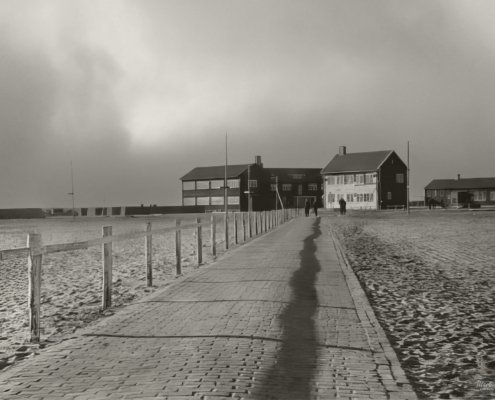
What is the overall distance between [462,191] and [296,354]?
10296cm

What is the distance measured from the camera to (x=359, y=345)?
5.67 m

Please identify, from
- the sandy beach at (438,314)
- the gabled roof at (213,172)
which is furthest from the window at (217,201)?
the sandy beach at (438,314)

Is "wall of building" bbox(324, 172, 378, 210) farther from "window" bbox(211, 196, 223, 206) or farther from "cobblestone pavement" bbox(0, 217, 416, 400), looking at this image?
"cobblestone pavement" bbox(0, 217, 416, 400)

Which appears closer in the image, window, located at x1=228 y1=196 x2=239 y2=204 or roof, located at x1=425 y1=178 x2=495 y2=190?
window, located at x1=228 y1=196 x2=239 y2=204

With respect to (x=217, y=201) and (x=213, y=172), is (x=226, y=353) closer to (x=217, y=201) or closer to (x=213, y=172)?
(x=217, y=201)

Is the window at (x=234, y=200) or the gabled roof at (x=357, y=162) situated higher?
the gabled roof at (x=357, y=162)

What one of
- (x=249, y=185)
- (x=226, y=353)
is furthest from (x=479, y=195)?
(x=226, y=353)

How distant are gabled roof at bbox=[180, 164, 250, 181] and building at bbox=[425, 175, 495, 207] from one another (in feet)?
101

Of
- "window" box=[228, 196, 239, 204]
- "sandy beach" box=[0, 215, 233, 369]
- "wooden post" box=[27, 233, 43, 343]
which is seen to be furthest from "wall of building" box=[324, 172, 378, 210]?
"wooden post" box=[27, 233, 43, 343]

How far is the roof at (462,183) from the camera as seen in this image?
327 ft

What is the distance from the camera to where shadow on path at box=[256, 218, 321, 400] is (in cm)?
421

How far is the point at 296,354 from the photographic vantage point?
5215mm

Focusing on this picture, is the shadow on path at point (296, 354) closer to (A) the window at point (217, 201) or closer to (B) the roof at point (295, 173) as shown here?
(A) the window at point (217, 201)

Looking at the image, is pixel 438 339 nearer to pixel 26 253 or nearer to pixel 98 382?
pixel 98 382
